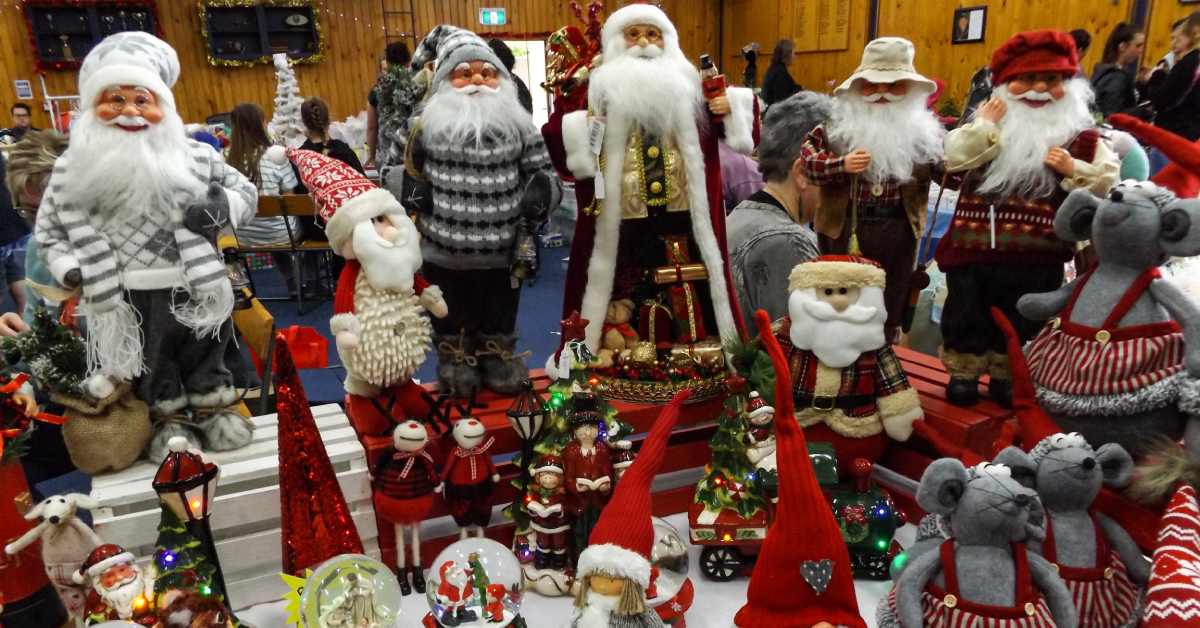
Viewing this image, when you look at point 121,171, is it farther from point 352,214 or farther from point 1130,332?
point 1130,332

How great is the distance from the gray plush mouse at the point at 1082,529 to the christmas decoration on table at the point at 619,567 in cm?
65

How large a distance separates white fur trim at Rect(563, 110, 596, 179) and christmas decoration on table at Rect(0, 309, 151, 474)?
4.00ft

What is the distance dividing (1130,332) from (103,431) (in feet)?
7.19

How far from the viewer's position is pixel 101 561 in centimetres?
148

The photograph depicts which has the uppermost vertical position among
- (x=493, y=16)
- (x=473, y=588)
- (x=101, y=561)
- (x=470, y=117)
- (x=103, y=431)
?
(x=493, y=16)

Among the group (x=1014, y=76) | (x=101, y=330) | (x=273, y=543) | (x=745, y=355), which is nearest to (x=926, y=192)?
(x=1014, y=76)

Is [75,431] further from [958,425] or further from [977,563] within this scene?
[958,425]

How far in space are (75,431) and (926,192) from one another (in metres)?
2.23

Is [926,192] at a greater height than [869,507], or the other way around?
[926,192]

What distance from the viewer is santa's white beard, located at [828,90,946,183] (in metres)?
2.13

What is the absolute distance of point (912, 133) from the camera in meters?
2.13

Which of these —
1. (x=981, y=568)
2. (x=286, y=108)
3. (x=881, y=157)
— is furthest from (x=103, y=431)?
(x=286, y=108)

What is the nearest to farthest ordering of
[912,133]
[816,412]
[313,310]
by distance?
[816,412] < [912,133] < [313,310]

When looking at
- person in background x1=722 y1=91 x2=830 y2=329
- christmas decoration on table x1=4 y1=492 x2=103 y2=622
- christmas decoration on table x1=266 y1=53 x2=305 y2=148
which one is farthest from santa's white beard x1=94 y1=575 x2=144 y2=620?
christmas decoration on table x1=266 y1=53 x2=305 y2=148
